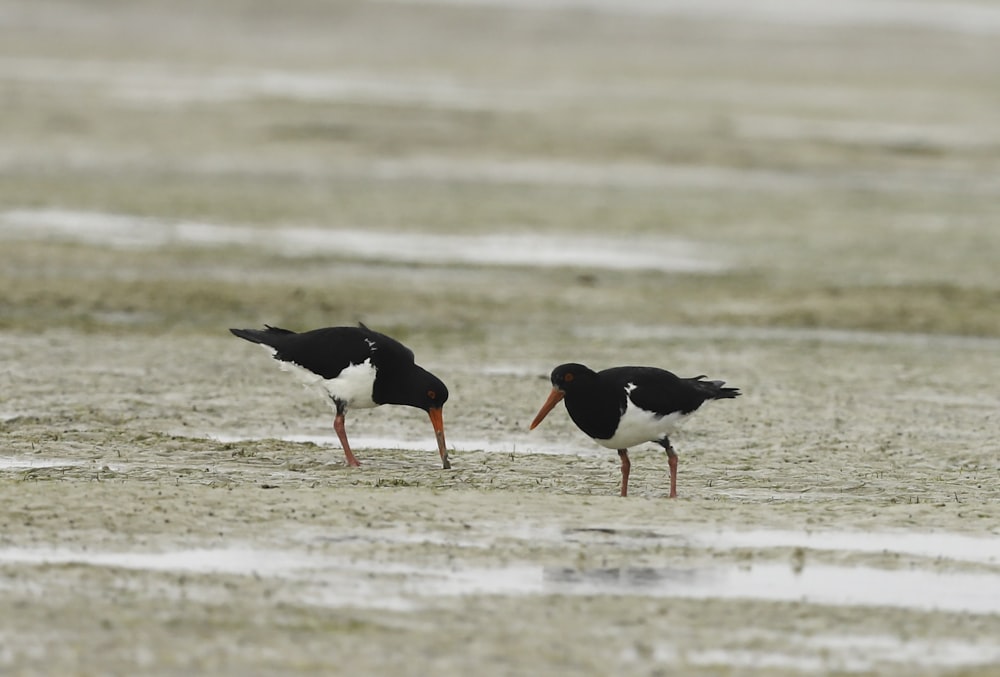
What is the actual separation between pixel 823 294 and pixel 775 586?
955 centimetres

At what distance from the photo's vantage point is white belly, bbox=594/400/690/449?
9.56 m

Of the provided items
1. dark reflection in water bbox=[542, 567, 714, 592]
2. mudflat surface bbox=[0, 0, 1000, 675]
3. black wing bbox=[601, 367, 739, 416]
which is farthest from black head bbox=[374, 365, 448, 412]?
dark reflection in water bbox=[542, 567, 714, 592]

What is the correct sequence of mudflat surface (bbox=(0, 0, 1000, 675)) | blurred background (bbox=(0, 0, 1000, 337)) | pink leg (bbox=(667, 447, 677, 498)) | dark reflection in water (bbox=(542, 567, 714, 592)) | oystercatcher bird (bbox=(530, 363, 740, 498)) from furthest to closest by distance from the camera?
1. blurred background (bbox=(0, 0, 1000, 337))
2. pink leg (bbox=(667, 447, 677, 498))
3. oystercatcher bird (bbox=(530, 363, 740, 498))
4. dark reflection in water (bbox=(542, 567, 714, 592))
5. mudflat surface (bbox=(0, 0, 1000, 675))

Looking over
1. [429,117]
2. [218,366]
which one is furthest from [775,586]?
[429,117]

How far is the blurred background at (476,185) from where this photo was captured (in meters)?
16.5

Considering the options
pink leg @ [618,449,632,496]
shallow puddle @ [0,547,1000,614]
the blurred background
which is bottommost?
shallow puddle @ [0,547,1000,614]

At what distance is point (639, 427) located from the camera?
9609 mm

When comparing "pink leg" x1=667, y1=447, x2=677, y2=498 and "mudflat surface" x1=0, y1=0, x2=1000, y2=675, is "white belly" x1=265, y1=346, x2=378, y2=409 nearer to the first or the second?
"mudflat surface" x1=0, y1=0, x2=1000, y2=675

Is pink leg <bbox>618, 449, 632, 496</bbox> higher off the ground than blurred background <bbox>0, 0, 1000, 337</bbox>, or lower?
lower

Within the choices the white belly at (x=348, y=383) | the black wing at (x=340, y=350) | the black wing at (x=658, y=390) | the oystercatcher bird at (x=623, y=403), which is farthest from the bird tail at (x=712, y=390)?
the white belly at (x=348, y=383)

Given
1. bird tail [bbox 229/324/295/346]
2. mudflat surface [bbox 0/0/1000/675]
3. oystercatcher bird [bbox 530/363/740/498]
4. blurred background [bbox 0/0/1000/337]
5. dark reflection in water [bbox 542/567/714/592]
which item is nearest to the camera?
mudflat surface [bbox 0/0/1000/675]

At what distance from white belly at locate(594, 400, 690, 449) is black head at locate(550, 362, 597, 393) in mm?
266

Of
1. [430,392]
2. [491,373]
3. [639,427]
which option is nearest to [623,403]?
[639,427]

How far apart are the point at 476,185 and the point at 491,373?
10.6m
